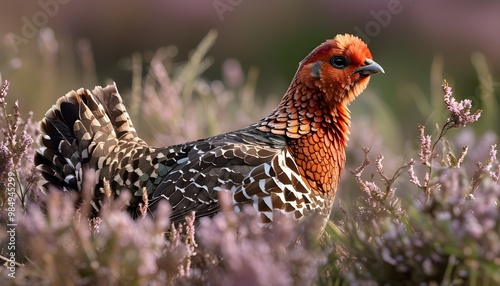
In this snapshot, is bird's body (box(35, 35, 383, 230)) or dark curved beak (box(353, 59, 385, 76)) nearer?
bird's body (box(35, 35, 383, 230))

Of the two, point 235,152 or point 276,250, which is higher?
point 235,152

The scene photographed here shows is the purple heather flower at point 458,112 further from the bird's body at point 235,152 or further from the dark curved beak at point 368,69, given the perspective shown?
the dark curved beak at point 368,69

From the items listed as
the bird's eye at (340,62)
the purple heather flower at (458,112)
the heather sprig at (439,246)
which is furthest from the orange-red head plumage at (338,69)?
the heather sprig at (439,246)

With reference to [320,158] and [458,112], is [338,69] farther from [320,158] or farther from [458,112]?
[458,112]

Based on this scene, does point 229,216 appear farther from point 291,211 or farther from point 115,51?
point 115,51

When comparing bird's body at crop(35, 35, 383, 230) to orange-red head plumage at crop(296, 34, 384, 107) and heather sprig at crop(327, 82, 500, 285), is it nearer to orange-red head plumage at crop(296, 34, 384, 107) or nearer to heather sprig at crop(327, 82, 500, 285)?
orange-red head plumage at crop(296, 34, 384, 107)

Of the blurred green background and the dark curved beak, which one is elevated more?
the blurred green background

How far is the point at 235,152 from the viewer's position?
174 inches

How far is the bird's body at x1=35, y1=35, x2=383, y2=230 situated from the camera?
430cm

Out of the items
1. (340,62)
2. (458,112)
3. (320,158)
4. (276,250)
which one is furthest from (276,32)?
(276,250)

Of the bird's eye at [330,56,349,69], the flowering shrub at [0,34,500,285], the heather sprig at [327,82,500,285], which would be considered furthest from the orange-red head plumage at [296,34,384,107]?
the heather sprig at [327,82,500,285]

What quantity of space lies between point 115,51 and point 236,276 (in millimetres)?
10684

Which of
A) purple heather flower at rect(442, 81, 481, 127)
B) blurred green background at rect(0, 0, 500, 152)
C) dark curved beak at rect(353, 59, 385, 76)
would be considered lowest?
purple heather flower at rect(442, 81, 481, 127)

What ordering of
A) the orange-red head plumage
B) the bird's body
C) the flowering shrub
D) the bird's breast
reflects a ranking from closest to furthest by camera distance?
1. the flowering shrub
2. the bird's body
3. the bird's breast
4. the orange-red head plumage
